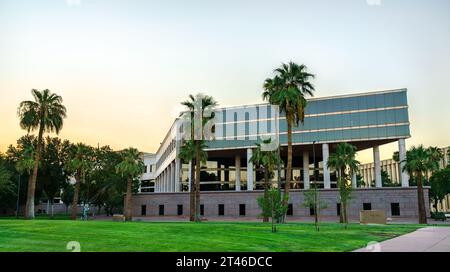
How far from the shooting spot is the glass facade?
66.8 m

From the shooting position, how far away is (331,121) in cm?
7100

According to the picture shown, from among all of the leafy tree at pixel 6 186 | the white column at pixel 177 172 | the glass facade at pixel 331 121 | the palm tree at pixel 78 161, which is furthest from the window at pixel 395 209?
the leafy tree at pixel 6 186

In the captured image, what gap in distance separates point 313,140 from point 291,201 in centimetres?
1242

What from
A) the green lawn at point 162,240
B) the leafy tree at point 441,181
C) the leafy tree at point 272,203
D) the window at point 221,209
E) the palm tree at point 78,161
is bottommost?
the window at point 221,209

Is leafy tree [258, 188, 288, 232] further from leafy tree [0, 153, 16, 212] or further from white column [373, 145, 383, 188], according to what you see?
leafy tree [0, 153, 16, 212]

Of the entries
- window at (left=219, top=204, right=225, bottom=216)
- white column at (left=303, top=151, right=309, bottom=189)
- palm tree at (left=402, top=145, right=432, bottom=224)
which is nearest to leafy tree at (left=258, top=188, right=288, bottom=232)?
palm tree at (left=402, top=145, right=432, bottom=224)

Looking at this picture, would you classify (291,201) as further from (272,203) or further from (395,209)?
(272,203)

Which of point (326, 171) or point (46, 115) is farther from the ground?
point (46, 115)

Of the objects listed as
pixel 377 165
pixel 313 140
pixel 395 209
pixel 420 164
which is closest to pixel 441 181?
pixel 377 165

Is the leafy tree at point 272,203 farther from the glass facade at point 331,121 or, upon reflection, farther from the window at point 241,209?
the window at point 241,209

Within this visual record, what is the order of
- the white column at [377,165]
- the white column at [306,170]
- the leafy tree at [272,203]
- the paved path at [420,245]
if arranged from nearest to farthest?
the paved path at [420,245], the leafy tree at [272,203], the white column at [377,165], the white column at [306,170]

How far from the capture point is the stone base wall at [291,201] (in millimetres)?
62844

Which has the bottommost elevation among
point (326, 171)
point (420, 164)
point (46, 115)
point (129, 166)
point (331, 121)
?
point (420, 164)
